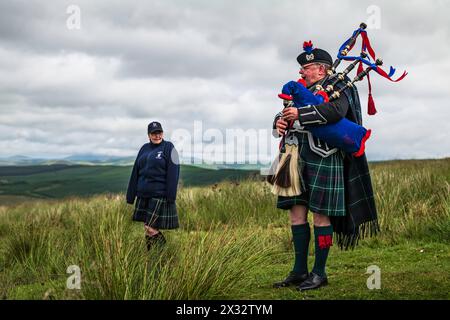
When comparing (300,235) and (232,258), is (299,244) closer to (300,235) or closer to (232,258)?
(300,235)

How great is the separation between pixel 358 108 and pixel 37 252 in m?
5.00

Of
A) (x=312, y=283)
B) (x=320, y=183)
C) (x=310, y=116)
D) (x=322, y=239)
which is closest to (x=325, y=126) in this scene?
(x=310, y=116)

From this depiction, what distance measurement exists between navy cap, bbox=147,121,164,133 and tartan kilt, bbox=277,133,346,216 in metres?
3.47

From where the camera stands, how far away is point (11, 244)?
827 cm

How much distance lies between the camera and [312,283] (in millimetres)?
4938

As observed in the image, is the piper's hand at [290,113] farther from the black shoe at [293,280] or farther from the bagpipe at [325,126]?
the black shoe at [293,280]

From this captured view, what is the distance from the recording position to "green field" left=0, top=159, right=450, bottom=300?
4.12m

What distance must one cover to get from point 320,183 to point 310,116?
0.62m

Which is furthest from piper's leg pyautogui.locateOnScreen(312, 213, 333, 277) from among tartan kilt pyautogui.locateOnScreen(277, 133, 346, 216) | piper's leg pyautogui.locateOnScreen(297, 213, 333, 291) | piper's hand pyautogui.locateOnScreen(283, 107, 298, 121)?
piper's hand pyautogui.locateOnScreen(283, 107, 298, 121)

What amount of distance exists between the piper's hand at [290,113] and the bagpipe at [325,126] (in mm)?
117

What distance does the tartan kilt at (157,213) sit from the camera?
7887mm

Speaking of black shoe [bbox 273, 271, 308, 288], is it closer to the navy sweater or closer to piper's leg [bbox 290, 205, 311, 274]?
piper's leg [bbox 290, 205, 311, 274]
